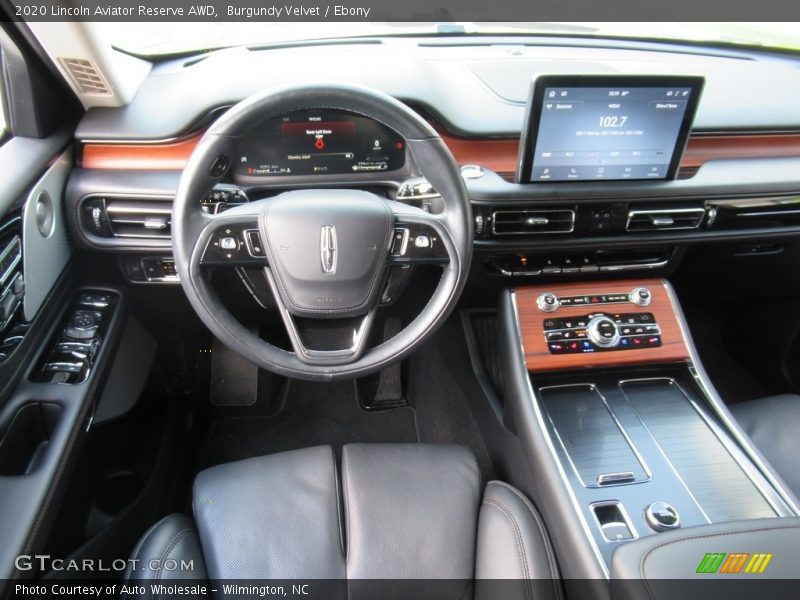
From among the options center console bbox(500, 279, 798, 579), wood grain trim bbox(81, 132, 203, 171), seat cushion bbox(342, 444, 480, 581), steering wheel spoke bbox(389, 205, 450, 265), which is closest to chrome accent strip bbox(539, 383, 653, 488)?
center console bbox(500, 279, 798, 579)

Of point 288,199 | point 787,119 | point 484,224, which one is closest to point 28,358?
point 288,199

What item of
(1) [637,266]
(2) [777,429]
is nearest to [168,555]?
(1) [637,266]

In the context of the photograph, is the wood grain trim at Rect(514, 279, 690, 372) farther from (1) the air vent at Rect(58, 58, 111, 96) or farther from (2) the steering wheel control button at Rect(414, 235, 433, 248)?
(1) the air vent at Rect(58, 58, 111, 96)

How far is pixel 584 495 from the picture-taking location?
1.22m

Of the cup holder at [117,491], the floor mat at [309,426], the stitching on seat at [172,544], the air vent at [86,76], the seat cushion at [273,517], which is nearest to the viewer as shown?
the stitching on seat at [172,544]

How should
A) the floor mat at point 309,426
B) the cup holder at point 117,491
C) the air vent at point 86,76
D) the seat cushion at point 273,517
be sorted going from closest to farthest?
the seat cushion at point 273,517, the air vent at point 86,76, the cup holder at point 117,491, the floor mat at point 309,426

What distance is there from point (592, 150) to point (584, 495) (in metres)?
0.77

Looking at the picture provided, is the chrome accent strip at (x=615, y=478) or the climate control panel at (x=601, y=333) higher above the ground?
→ the climate control panel at (x=601, y=333)

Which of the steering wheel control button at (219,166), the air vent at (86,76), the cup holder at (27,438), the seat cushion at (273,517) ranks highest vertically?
the air vent at (86,76)

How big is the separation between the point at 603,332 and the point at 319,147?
849 millimetres

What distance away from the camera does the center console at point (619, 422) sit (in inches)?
47.3

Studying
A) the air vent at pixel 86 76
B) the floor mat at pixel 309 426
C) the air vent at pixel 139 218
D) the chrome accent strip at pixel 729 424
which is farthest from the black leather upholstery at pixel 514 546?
the air vent at pixel 86 76

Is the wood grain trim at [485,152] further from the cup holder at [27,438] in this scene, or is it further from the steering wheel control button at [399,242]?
the cup holder at [27,438]
